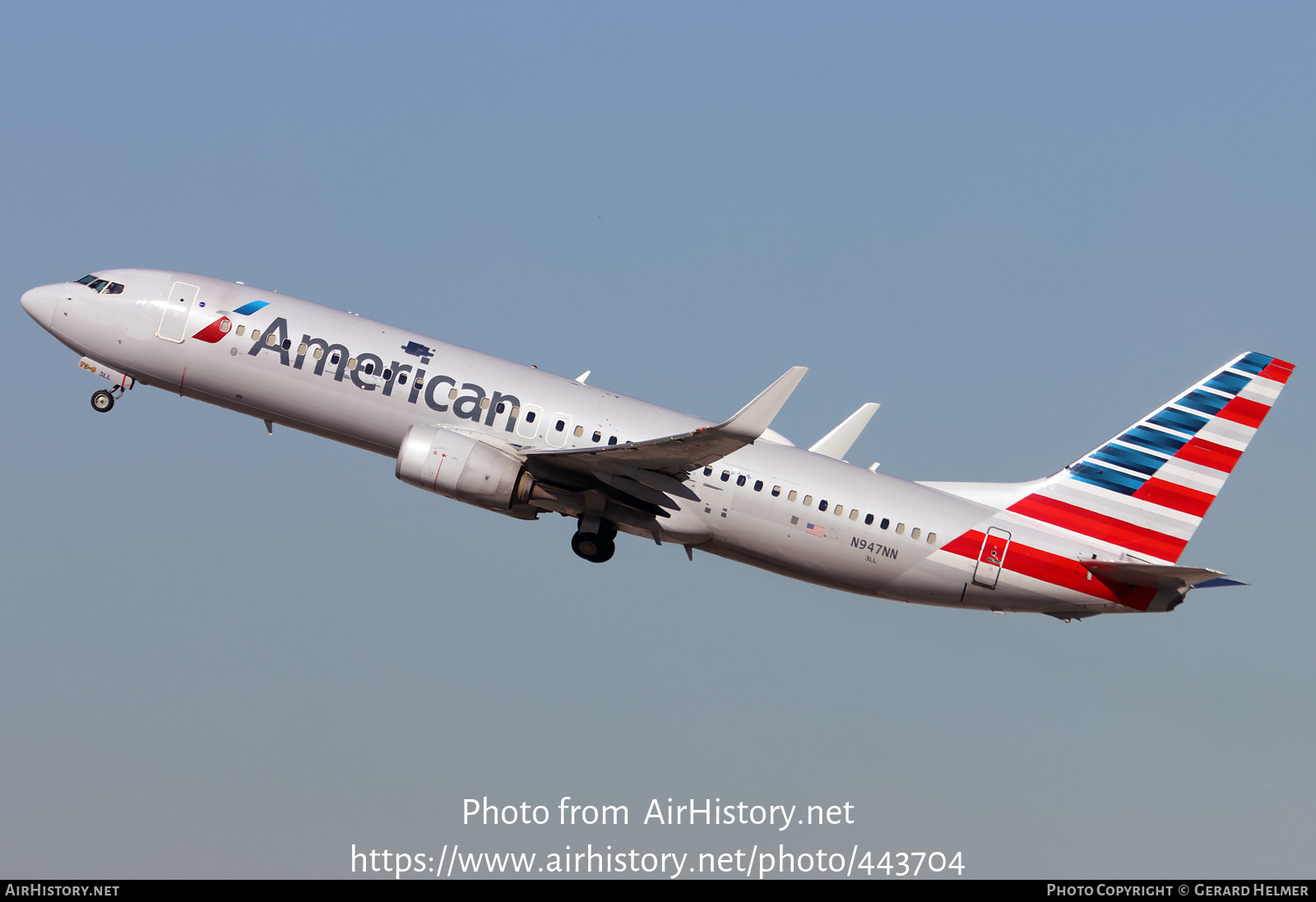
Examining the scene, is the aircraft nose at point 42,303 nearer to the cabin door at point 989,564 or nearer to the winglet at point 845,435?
the winglet at point 845,435

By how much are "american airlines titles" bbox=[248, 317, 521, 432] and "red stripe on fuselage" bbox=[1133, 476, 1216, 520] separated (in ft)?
59.1

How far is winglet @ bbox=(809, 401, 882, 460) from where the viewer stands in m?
42.3

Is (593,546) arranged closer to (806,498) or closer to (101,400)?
(806,498)

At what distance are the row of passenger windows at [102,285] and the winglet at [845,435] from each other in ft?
67.6

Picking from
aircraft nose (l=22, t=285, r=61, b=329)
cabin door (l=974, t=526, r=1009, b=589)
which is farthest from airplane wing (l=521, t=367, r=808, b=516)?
aircraft nose (l=22, t=285, r=61, b=329)

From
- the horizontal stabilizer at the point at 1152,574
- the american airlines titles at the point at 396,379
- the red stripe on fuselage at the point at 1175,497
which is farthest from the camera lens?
the red stripe on fuselage at the point at 1175,497

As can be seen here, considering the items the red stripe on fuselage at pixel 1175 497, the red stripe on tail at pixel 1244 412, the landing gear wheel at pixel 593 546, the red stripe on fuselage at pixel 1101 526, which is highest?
the red stripe on tail at pixel 1244 412

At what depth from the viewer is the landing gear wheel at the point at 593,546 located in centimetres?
4072

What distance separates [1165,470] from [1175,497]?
81 cm

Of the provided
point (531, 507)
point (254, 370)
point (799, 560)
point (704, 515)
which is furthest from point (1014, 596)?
point (254, 370)

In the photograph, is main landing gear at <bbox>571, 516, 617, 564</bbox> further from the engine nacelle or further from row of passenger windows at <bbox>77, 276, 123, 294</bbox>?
row of passenger windows at <bbox>77, 276, 123, 294</bbox>

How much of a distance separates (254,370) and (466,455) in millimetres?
6818

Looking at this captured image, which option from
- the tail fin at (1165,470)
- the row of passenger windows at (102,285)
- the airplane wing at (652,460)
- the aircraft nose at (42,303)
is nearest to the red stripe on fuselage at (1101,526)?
the tail fin at (1165,470)

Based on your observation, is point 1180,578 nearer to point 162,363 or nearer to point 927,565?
point 927,565
